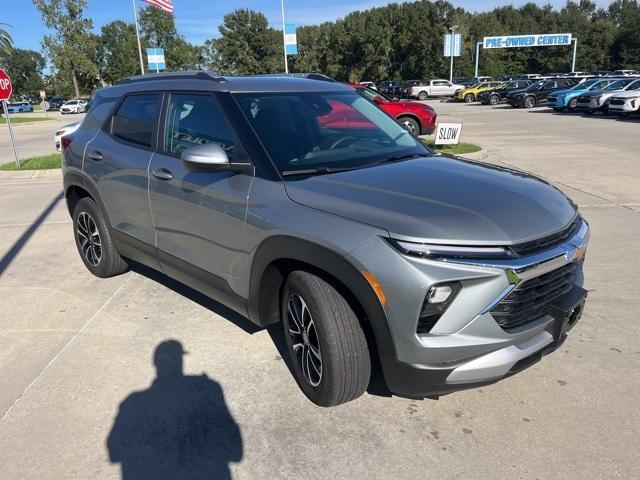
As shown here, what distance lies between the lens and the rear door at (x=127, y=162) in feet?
13.1

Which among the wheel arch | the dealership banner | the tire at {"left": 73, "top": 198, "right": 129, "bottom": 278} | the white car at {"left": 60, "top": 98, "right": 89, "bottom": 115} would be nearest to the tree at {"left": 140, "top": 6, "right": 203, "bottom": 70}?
the white car at {"left": 60, "top": 98, "right": 89, "bottom": 115}

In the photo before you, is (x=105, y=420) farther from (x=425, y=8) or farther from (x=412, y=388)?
(x=425, y=8)

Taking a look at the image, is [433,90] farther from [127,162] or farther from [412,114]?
[127,162]

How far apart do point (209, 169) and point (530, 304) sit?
191 cm

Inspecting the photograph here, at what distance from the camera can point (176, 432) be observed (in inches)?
113

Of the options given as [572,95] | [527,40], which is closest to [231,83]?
[572,95]

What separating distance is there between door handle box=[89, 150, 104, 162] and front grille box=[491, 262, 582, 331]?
3.52m

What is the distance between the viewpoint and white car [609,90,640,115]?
21.3 metres

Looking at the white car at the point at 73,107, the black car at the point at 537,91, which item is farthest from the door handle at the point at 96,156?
the white car at the point at 73,107

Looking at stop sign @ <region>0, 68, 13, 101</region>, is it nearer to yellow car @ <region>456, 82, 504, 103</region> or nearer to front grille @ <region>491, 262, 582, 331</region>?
front grille @ <region>491, 262, 582, 331</region>

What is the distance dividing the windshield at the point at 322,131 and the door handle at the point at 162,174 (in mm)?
737

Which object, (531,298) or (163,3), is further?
(163,3)

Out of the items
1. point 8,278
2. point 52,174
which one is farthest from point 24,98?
point 8,278

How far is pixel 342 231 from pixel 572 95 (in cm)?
2801
